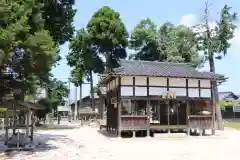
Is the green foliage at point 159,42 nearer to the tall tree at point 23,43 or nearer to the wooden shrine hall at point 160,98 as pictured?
the wooden shrine hall at point 160,98

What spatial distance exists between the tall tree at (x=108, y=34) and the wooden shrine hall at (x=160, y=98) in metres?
18.4

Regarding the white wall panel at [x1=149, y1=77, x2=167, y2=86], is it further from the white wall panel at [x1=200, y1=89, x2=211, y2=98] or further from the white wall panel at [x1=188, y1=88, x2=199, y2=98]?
the white wall panel at [x1=200, y1=89, x2=211, y2=98]

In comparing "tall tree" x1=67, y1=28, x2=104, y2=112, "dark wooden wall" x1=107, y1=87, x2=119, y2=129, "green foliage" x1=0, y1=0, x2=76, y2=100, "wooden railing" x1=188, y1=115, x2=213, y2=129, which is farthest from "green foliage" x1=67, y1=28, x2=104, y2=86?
"green foliage" x1=0, y1=0, x2=76, y2=100

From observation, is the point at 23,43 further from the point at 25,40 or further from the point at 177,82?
Result: the point at 177,82

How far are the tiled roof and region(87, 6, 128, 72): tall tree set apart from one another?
1792cm

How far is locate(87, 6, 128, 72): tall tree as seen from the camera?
4275 cm

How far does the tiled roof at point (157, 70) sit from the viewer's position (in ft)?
73.9

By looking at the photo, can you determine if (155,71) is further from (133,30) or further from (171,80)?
(133,30)

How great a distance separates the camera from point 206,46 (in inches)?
1364

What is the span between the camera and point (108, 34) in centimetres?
4247

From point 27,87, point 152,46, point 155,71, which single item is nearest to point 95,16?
point 152,46

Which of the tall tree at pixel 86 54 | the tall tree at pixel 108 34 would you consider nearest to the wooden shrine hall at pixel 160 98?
the tall tree at pixel 108 34

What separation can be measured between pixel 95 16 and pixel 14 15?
32623mm

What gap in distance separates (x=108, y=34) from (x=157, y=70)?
19.9m
